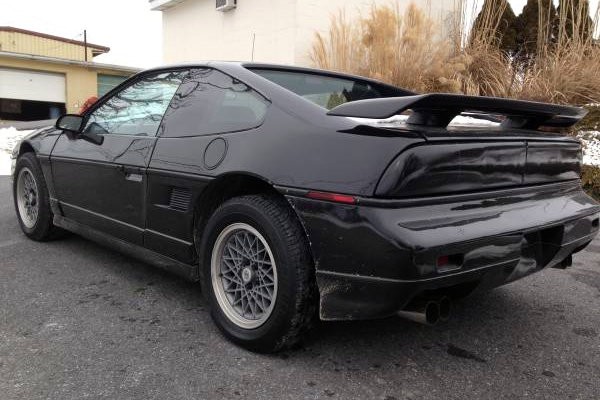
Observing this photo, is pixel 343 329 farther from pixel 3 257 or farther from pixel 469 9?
pixel 469 9

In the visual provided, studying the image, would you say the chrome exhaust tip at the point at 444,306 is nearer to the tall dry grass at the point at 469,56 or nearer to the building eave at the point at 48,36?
the tall dry grass at the point at 469,56

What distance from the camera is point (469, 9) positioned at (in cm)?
883

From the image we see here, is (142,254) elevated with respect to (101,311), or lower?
elevated

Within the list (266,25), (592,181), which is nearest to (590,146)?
(592,181)

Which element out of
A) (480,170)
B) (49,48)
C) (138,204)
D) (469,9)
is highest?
(49,48)

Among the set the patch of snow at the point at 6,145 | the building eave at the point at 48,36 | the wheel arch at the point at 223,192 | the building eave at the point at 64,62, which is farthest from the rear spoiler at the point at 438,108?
the building eave at the point at 48,36

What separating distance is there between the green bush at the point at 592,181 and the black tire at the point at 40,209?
Answer: 214 inches

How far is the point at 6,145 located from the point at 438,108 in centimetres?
1339

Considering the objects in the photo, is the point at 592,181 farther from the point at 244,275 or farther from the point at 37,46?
the point at 37,46

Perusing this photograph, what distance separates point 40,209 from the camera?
411 centimetres

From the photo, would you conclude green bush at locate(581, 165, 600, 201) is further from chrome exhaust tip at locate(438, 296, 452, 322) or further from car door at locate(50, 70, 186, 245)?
car door at locate(50, 70, 186, 245)

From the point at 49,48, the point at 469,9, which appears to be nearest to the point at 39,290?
the point at 469,9

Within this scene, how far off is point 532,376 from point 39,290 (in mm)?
2815

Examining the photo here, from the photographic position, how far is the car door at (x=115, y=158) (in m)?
3.07
